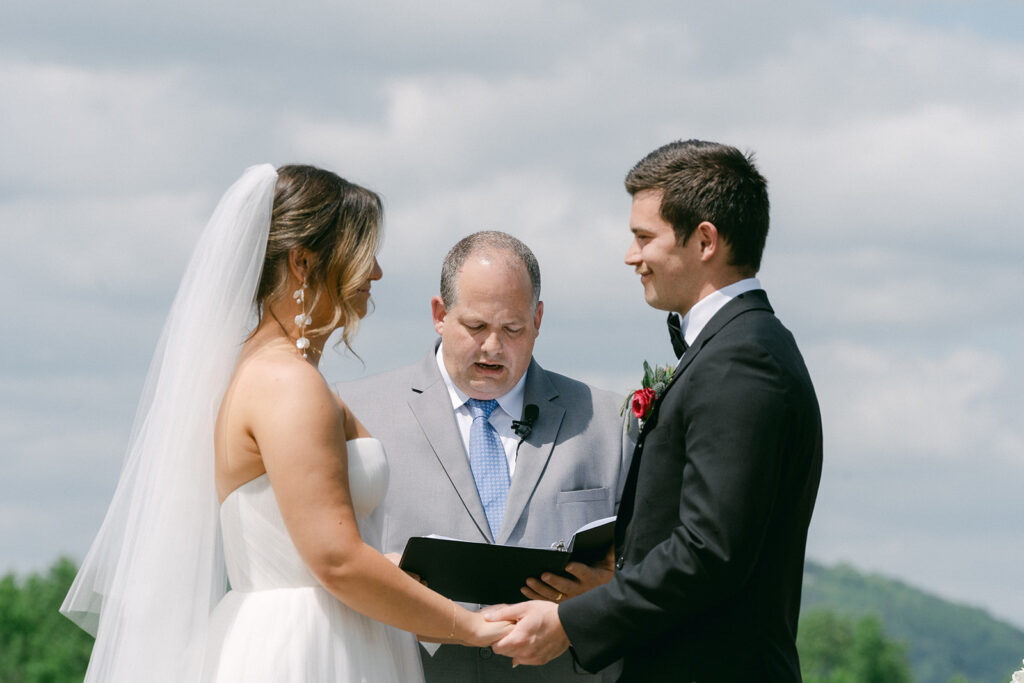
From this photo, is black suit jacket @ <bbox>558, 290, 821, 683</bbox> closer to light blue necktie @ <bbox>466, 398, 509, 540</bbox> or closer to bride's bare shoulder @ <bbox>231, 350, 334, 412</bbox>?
bride's bare shoulder @ <bbox>231, 350, 334, 412</bbox>

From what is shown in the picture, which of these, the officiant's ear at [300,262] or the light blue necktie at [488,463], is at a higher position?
the officiant's ear at [300,262]

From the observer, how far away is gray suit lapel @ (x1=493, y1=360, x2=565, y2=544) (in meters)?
6.54

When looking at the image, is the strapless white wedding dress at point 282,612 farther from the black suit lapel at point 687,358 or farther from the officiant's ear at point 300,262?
the black suit lapel at point 687,358

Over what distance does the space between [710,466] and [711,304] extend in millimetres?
745

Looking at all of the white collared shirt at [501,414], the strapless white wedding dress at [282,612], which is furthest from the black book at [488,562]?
the white collared shirt at [501,414]

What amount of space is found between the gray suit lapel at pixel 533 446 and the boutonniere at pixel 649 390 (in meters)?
1.37

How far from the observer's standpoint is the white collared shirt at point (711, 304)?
16.7 feet

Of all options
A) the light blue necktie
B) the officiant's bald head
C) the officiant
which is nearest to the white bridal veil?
the officiant

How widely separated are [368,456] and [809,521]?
6.04ft

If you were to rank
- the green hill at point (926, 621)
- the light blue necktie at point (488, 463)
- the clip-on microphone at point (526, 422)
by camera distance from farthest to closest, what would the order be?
the green hill at point (926, 621) < the clip-on microphone at point (526, 422) < the light blue necktie at point (488, 463)

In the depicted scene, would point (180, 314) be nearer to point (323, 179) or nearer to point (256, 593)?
point (323, 179)

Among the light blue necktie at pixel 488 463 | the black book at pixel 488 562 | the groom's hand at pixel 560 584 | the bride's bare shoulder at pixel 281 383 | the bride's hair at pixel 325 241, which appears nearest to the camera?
the bride's bare shoulder at pixel 281 383

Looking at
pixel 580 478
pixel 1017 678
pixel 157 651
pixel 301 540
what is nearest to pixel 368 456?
pixel 301 540

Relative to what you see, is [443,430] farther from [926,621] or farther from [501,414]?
[926,621]
